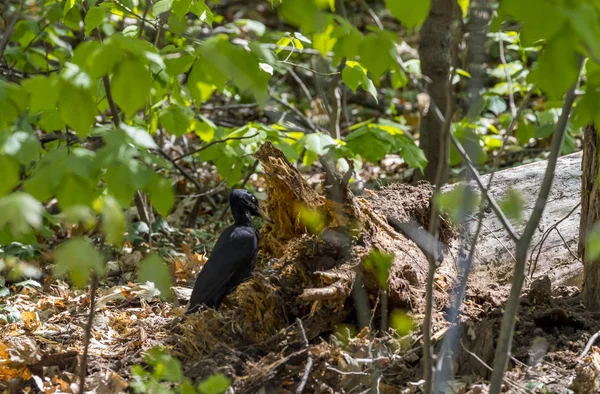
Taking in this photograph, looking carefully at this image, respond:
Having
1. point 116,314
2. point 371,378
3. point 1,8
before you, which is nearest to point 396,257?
point 371,378

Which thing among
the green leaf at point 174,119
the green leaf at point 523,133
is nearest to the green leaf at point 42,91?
the green leaf at point 174,119

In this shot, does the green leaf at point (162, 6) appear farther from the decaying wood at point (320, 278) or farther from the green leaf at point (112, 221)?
the green leaf at point (112, 221)

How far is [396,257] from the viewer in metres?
3.64

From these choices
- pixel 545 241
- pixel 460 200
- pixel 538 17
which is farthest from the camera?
pixel 545 241

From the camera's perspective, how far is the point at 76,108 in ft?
6.77

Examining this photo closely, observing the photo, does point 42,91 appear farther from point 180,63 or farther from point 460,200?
point 460,200

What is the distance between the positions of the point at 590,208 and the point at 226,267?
1.96m

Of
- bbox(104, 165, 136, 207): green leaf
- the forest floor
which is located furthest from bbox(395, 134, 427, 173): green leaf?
bbox(104, 165, 136, 207): green leaf

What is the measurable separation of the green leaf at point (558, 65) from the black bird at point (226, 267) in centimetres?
253

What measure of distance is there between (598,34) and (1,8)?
4847 millimetres

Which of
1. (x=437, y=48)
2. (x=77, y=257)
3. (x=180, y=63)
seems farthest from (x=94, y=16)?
(x=437, y=48)

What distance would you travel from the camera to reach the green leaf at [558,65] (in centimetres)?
175

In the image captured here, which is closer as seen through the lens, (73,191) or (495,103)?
(73,191)

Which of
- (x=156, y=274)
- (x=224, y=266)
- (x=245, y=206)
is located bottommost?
(x=224, y=266)
